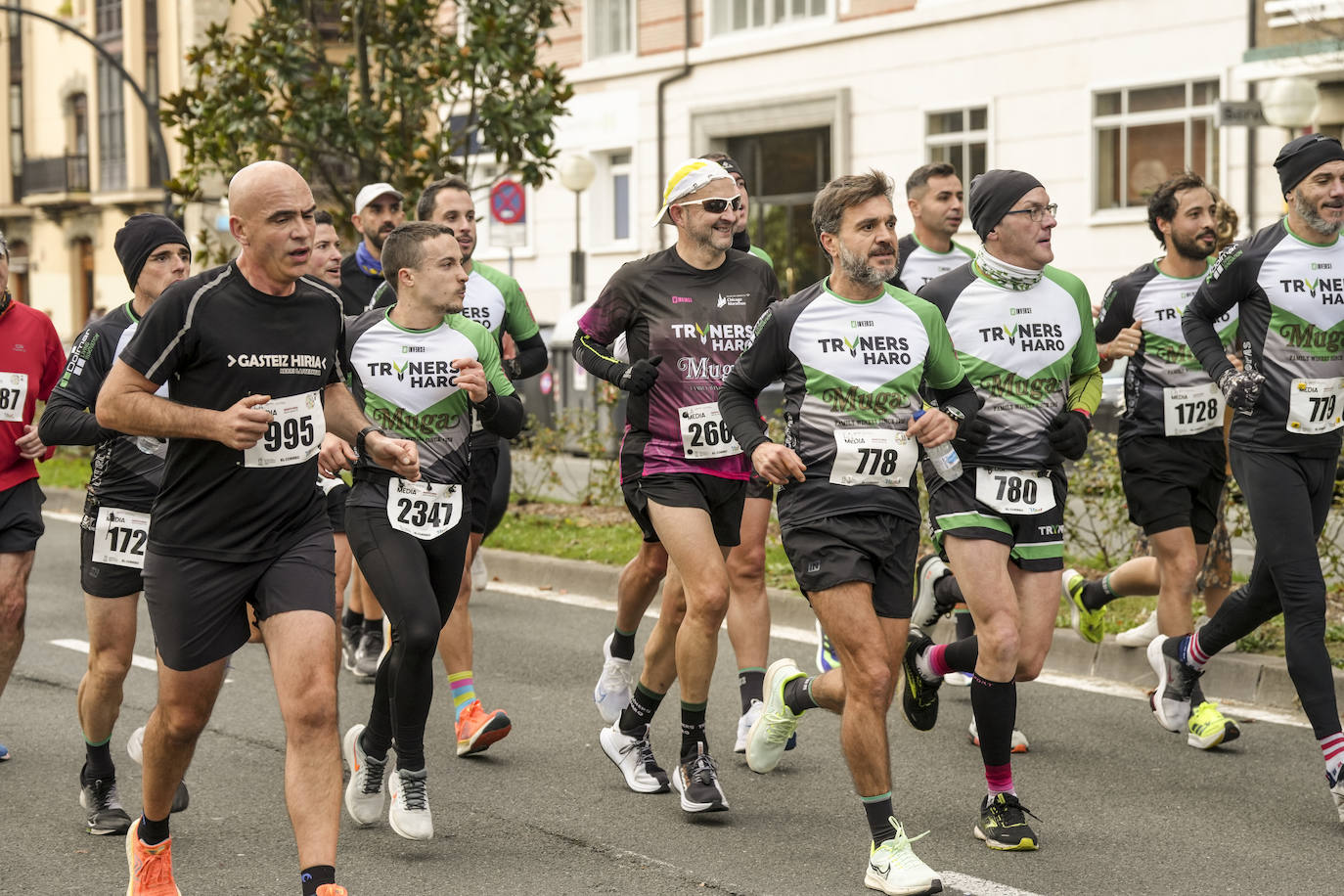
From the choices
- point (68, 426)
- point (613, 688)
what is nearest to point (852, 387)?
point (613, 688)

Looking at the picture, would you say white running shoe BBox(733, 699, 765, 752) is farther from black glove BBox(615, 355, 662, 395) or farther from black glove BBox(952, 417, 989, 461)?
black glove BBox(952, 417, 989, 461)

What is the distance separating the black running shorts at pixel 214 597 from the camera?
4664 millimetres

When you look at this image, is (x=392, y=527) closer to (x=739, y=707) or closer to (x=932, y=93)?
(x=739, y=707)

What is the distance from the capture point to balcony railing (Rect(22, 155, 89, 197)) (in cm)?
5000

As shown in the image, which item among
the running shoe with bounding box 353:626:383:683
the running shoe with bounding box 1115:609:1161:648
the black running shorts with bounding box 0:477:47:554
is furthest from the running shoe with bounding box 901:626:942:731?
the black running shorts with bounding box 0:477:47:554

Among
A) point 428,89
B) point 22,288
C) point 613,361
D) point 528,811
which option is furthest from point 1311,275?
point 22,288

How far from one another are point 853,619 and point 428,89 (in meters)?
10.6

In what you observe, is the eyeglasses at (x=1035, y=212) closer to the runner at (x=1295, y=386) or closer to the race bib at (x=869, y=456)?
the runner at (x=1295, y=386)

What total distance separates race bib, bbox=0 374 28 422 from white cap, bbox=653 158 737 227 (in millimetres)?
2395

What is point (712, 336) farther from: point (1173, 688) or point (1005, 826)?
point (1173, 688)

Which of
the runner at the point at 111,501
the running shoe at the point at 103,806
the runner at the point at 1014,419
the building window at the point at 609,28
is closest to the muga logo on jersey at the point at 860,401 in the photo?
the runner at the point at 1014,419

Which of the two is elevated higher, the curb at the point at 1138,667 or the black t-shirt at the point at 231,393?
the black t-shirt at the point at 231,393

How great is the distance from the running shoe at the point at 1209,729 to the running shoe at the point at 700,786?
2.02 meters

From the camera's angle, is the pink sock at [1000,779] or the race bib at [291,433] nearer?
the race bib at [291,433]
